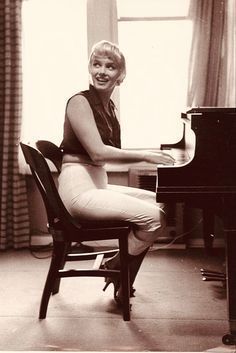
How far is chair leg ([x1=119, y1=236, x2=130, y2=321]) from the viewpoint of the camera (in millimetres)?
2811

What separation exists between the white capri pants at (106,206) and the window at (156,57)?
1820mm

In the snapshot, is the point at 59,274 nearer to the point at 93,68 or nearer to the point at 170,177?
the point at 170,177

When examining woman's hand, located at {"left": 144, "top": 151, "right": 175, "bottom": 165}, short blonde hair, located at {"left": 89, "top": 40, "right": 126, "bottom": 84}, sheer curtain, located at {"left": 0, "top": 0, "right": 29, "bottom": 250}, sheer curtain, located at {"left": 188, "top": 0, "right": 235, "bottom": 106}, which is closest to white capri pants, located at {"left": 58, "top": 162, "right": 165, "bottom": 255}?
woman's hand, located at {"left": 144, "top": 151, "right": 175, "bottom": 165}

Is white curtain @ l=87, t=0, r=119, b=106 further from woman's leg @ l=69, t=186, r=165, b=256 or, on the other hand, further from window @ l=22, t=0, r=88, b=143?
woman's leg @ l=69, t=186, r=165, b=256

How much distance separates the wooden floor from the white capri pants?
408 mm

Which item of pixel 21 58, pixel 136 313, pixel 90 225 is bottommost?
pixel 136 313

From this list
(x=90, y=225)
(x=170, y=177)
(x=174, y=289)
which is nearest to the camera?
(x=170, y=177)

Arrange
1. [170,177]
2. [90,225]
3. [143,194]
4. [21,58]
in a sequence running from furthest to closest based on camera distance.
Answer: [21,58] → [143,194] → [90,225] → [170,177]

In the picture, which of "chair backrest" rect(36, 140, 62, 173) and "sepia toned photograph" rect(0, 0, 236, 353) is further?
"chair backrest" rect(36, 140, 62, 173)

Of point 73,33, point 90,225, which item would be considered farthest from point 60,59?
point 90,225

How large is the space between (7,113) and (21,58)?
46 centimetres

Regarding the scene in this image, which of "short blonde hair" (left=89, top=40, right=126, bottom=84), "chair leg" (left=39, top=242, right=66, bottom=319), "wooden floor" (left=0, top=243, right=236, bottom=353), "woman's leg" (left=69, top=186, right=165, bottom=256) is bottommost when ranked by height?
→ "wooden floor" (left=0, top=243, right=236, bottom=353)

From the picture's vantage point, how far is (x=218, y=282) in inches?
141

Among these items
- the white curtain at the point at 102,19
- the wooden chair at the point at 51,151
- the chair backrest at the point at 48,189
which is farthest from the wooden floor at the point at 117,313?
the white curtain at the point at 102,19
